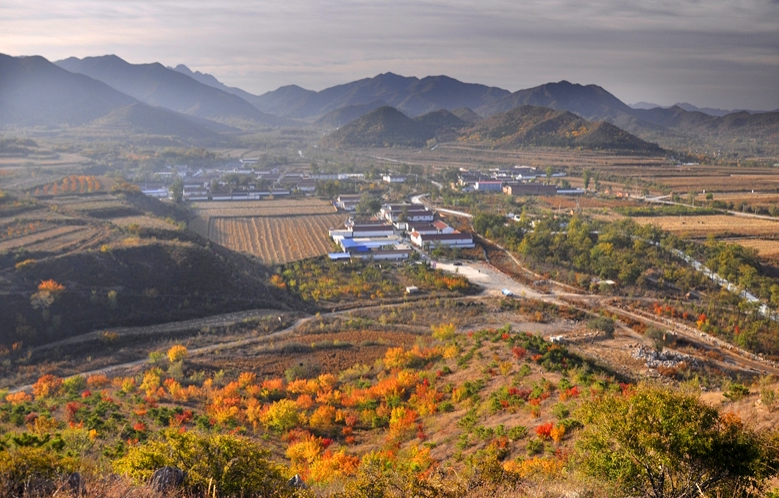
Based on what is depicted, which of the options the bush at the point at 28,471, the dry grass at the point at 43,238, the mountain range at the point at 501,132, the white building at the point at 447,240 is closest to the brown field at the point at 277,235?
the white building at the point at 447,240

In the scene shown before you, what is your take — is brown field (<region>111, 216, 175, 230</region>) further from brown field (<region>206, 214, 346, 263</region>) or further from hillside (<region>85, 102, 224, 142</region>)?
hillside (<region>85, 102, 224, 142</region>)

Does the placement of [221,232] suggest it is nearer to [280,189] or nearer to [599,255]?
[280,189]

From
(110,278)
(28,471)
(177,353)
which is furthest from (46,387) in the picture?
(28,471)

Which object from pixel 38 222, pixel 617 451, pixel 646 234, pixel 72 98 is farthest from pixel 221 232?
pixel 72 98

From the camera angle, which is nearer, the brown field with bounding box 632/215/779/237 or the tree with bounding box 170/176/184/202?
the brown field with bounding box 632/215/779/237

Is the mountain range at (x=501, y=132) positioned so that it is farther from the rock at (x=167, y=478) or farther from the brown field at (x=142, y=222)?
the rock at (x=167, y=478)

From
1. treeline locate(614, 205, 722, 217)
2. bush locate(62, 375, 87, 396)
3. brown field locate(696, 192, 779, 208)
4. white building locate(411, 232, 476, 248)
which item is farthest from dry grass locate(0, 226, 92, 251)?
brown field locate(696, 192, 779, 208)
